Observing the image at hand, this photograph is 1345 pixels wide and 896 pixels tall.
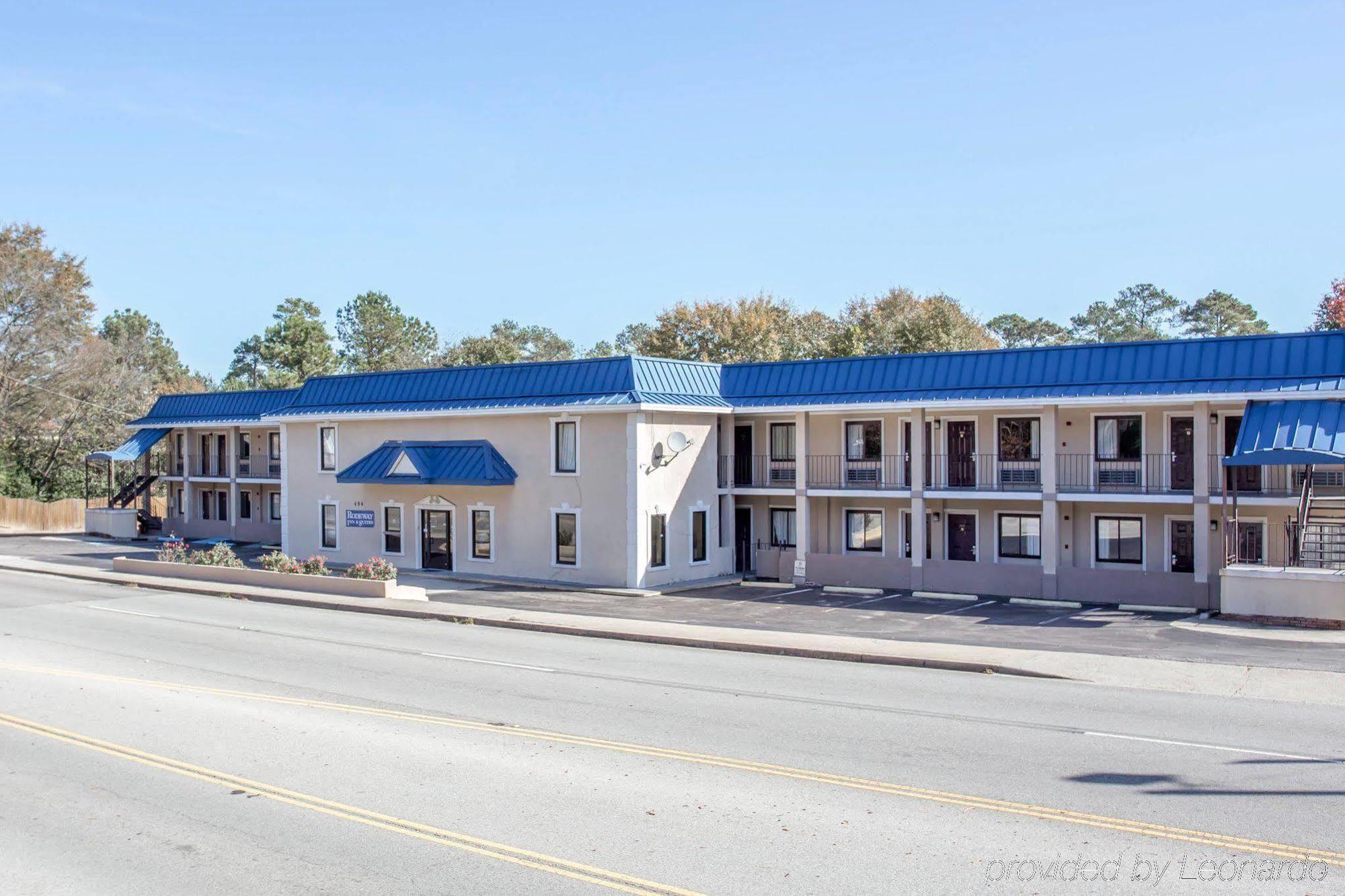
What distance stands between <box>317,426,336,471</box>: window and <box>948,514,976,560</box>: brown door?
21.6 metres

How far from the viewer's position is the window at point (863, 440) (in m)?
32.7

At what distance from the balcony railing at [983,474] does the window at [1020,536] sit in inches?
42.0

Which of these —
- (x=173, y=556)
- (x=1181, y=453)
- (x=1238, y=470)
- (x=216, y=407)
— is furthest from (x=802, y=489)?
(x=216, y=407)

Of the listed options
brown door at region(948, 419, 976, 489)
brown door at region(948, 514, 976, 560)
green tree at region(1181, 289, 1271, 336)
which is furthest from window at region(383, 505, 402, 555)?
green tree at region(1181, 289, 1271, 336)

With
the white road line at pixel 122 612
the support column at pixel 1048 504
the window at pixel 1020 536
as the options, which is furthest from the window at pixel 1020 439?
the white road line at pixel 122 612

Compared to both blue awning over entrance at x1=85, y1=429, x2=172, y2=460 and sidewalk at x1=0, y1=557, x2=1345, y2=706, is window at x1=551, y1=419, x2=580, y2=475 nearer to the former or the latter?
sidewalk at x1=0, y1=557, x2=1345, y2=706

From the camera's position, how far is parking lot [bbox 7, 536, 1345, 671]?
19609 mm

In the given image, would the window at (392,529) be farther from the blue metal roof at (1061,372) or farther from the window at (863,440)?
the window at (863,440)

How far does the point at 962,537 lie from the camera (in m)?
31.8

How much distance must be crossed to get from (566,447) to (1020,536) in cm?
1364

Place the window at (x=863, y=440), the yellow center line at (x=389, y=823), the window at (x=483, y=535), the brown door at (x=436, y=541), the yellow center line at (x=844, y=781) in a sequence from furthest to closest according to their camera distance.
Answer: the brown door at (x=436, y=541) → the window at (x=483, y=535) → the window at (x=863, y=440) → the yellow center line at (x=844, y=781) → the yellow center line at (x=389, y=823)

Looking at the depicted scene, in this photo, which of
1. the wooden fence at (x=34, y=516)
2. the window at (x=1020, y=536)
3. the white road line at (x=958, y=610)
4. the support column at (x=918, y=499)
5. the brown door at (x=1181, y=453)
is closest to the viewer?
the white road line at (x=958, y=610)

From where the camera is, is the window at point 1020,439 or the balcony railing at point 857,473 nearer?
the window at point 1020,439

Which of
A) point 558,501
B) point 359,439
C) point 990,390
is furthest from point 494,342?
point 990,390
